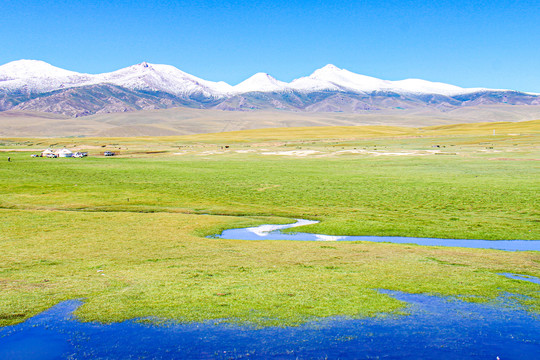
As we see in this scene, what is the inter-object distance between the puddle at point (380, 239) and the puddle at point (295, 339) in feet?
39.0

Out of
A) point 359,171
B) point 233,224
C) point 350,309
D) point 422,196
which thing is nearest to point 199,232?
point 233,224

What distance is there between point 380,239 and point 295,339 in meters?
15.8

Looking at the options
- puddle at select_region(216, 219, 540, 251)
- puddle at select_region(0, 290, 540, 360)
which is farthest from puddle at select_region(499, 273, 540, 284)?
puddle at select_region(216, 219, 540, 251)

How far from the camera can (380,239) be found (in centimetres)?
2633

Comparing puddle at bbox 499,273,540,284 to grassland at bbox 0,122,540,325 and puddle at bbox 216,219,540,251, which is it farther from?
puddle at bbox 216,219,540,251

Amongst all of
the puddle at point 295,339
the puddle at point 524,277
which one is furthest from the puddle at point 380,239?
the puddle at point 295,339

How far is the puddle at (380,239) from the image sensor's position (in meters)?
24.2

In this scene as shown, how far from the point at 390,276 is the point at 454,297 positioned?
2.70 m

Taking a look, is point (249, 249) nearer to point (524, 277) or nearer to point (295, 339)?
point (295, 339)

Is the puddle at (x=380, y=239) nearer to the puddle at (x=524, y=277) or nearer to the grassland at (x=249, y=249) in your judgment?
the grassland at (x=249, y=249)

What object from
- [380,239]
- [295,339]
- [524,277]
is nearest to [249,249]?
[380,239]

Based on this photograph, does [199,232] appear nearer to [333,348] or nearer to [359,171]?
[333,348]

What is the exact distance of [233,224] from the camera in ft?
96.8

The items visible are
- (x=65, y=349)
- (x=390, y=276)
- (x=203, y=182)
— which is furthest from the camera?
(x=203, y=182)
